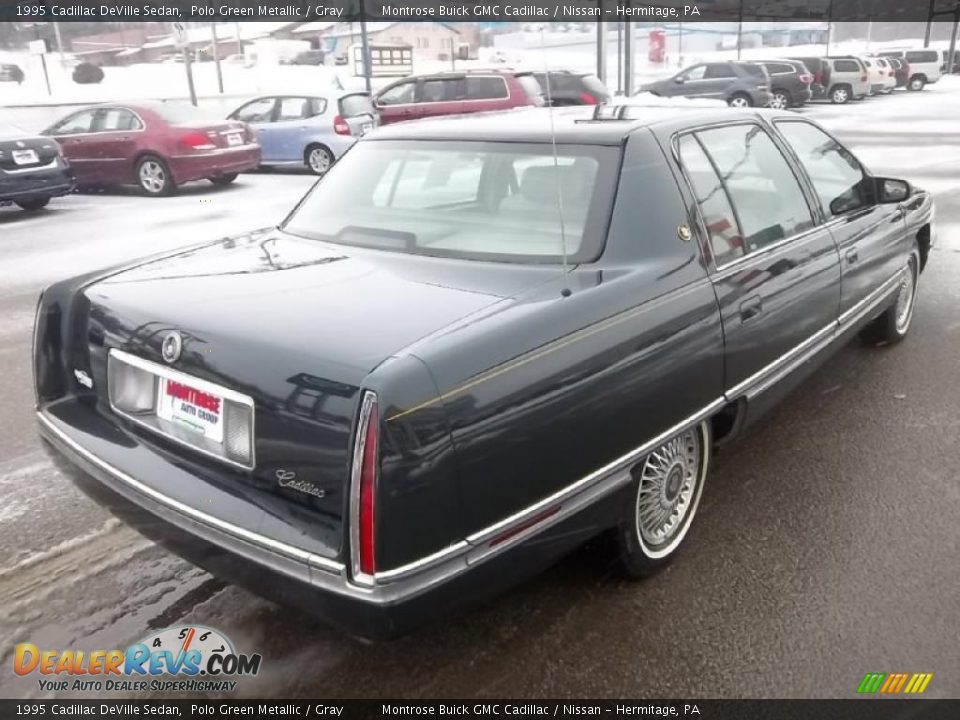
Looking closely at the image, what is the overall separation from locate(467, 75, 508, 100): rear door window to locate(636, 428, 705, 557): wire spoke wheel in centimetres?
1268

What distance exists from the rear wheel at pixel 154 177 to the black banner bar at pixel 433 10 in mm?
7592

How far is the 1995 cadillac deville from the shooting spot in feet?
6.57

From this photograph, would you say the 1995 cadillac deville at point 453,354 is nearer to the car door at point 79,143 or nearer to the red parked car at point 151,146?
the red parked car at point 151,146

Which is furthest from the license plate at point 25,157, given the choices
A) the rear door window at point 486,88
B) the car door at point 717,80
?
the car door at point 717,80

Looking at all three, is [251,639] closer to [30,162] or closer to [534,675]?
[534,675]

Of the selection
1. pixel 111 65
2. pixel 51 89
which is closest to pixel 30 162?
pixel 51 89

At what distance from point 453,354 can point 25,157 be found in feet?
36.5

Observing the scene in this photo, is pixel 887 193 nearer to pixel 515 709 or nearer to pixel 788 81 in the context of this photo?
pixel 515 709

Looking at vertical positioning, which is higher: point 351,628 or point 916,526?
point 351,628

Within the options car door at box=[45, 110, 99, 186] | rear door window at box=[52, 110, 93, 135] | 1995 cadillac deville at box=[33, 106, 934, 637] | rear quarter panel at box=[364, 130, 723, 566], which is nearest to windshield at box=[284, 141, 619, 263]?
1995 cadillac deville at box=[33, 106, 934, 637]

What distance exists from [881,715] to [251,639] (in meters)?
1.89

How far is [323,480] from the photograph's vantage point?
202 cm

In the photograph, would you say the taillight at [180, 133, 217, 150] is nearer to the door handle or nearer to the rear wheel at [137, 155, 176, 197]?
the rear wheel at [137, 155, 176, 197]

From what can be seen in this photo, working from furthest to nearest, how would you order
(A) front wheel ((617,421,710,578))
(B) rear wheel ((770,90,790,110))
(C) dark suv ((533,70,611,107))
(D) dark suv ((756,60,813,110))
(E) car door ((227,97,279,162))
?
(D) dark suv ((756,60,813,110))
(B) rear wheel ((770,90,790,110))
(C) dark suv ((533,70,611,107))
(E) car door ((227,97,279,162))
(A) front wheel ((617,421,710,578))
